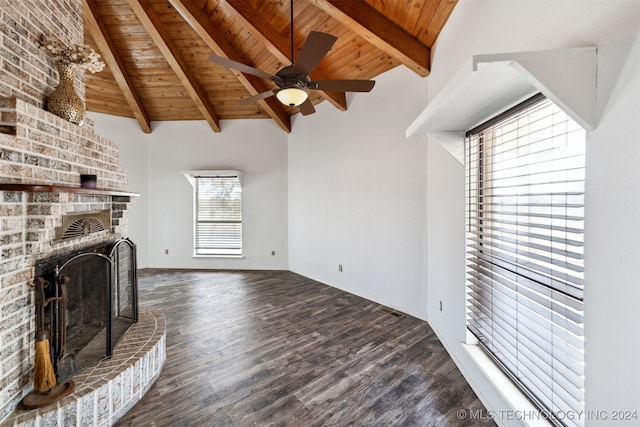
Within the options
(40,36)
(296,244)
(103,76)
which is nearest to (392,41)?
(40,36)

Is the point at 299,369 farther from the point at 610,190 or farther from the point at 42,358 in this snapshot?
the point at 610,190

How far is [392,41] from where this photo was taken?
2756mm

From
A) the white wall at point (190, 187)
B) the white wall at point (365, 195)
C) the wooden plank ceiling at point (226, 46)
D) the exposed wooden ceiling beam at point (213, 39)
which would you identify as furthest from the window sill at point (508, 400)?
the exposed wooden ceiling beam at point (213, 39)

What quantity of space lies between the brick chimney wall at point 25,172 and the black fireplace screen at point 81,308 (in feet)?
0.32

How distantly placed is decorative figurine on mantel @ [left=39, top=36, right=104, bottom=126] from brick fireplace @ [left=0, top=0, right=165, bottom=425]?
6 cm

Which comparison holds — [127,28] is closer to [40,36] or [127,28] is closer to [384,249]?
[40,36]

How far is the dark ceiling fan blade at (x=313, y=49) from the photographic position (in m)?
1.92

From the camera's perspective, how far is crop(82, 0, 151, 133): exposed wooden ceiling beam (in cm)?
366

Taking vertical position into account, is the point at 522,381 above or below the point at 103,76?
below

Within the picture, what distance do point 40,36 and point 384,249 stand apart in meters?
3.78

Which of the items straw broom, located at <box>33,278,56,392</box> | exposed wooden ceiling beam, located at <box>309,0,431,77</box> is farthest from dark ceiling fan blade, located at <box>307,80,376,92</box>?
straw broom, located at <box>33,278,56,392</box>

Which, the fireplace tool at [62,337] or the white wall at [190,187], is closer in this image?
the fireplace tool at [62,337]

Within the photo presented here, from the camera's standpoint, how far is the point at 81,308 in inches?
81.0

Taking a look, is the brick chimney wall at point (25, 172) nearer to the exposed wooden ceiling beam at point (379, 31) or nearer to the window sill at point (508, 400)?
the exposed wooden ceiling beam at point (379, 31)
